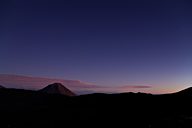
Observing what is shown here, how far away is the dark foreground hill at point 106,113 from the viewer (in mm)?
71375

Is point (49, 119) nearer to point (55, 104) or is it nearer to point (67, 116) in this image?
point (67, 116)

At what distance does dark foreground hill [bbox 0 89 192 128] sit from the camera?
71375 mm

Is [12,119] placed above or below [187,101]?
below

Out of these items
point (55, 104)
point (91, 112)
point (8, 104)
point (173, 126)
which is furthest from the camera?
point (8, 104)

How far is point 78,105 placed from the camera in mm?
106688

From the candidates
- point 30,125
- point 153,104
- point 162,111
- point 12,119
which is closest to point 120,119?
point 162,111

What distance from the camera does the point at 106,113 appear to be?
88938 mm

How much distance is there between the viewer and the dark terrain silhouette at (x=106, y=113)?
71375 mm

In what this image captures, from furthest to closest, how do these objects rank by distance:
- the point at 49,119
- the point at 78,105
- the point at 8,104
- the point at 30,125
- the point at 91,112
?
1. the point at 8,104
2. the point at 78,105
3. the point at 91,112
4. the point at 49,119
5. the point at 30,125

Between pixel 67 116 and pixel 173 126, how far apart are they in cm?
4387

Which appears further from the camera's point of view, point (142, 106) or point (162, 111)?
point (142, 106)

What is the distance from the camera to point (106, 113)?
88.9m

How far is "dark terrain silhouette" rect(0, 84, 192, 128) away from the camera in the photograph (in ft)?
234

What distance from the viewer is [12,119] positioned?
293 feet
